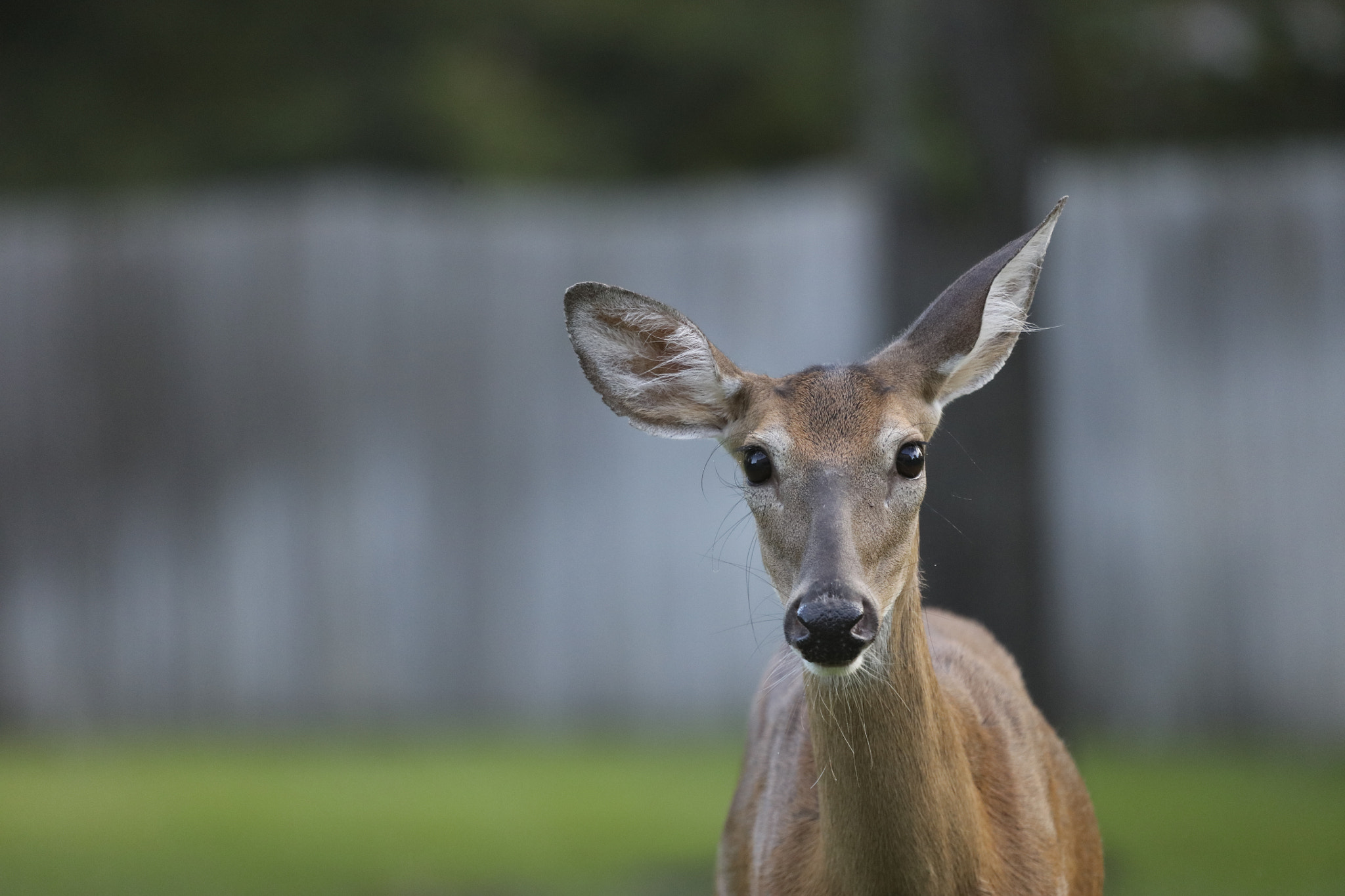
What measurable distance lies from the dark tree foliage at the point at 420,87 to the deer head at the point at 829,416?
8.19 metres

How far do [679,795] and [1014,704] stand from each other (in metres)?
3.46

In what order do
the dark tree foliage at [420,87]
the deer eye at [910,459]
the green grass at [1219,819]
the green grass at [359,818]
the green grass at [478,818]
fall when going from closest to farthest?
the deer eye at [910,459] < the green grass at [1219,819] < the green grass at [478,818] < the green grass at [359,818] < the dark tree foliage at [420,87]

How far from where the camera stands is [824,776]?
10.3 ft

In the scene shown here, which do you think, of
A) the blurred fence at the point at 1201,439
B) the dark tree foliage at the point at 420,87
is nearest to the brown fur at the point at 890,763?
the blurred fence at the point at 1201,439

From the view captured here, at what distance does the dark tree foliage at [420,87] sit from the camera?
1162 centimetres

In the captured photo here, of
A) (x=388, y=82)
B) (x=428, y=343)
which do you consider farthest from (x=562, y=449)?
(x=388, y=82)

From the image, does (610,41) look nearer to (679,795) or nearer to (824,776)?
(679,795)

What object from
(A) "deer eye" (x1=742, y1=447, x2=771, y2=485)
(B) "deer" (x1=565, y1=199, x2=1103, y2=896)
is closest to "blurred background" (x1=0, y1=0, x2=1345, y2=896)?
(B) "deer" (x1=565, y1=199, x2=1103, y2=896)

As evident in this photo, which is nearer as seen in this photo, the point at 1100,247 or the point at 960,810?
the point at 960,810

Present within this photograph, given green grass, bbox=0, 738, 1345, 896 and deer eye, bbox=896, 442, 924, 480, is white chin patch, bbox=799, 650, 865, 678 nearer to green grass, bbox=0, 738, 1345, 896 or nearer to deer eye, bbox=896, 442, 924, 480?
deer eye, bbox=896, 442, 924, 480

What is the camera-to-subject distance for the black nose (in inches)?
107

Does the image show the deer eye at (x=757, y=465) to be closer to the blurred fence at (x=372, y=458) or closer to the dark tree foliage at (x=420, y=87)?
the blurred fence at (x=372, y=458)

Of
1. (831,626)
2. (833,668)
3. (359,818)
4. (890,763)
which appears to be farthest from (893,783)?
(359,818)

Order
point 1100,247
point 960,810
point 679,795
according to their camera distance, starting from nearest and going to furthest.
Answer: point 960,810 < point 679,795 < point 1100,247
